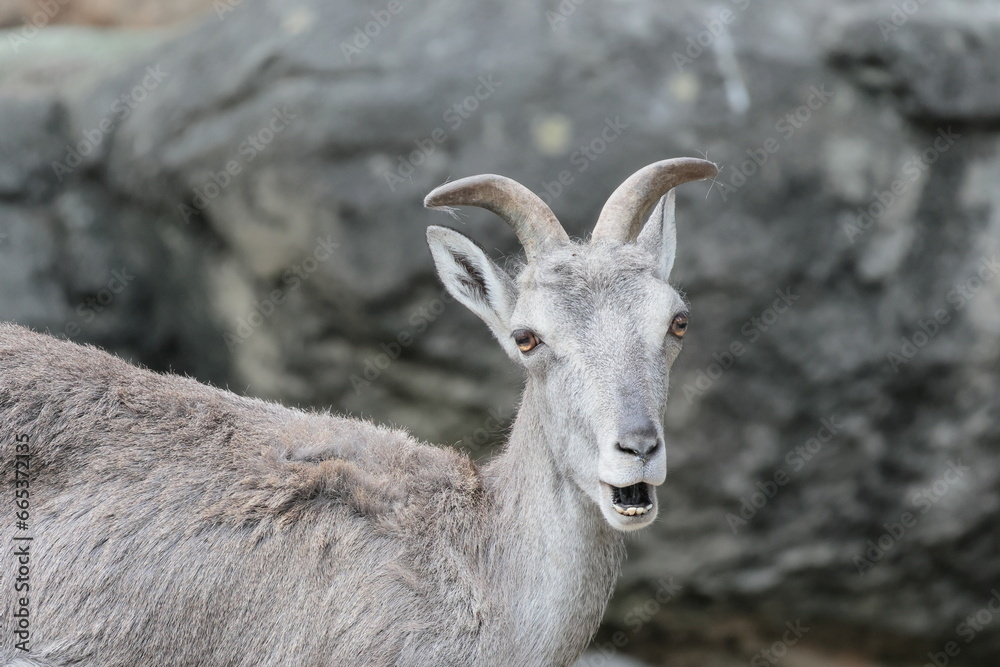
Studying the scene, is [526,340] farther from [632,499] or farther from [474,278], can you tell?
[632,499]

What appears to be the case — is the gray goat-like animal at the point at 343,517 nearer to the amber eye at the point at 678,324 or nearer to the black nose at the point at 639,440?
the amber eye at the point at 678,324

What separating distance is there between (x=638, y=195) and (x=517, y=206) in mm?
849

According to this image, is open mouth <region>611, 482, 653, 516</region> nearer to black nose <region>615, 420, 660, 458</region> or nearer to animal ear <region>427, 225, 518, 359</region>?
black nose <region>615, 420, 660, 458</region>

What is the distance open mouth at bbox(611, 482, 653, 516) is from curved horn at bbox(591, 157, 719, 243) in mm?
1808

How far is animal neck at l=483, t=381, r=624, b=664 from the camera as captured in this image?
597cm

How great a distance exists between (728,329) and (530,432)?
15.7 ft

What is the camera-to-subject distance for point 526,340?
613 cm

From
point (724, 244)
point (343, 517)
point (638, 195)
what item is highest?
point (638, 195)

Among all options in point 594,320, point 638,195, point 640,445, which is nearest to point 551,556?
point 640,445

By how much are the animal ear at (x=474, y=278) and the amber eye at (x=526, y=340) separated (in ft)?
0.82

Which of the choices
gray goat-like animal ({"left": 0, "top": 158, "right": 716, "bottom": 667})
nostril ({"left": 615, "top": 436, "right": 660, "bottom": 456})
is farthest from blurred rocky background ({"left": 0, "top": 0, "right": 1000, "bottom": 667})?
nostril ({"left": 615, "top": 436, "right": 660, "bottom": 456})

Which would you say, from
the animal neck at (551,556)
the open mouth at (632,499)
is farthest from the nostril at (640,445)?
the animal neck at (551,556)

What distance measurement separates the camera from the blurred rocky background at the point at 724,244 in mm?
10430

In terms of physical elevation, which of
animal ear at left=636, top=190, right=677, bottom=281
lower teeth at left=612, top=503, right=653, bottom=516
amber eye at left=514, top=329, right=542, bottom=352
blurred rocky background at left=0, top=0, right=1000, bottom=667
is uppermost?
amber eye at left=514, top=329, right=542, bottom=352
